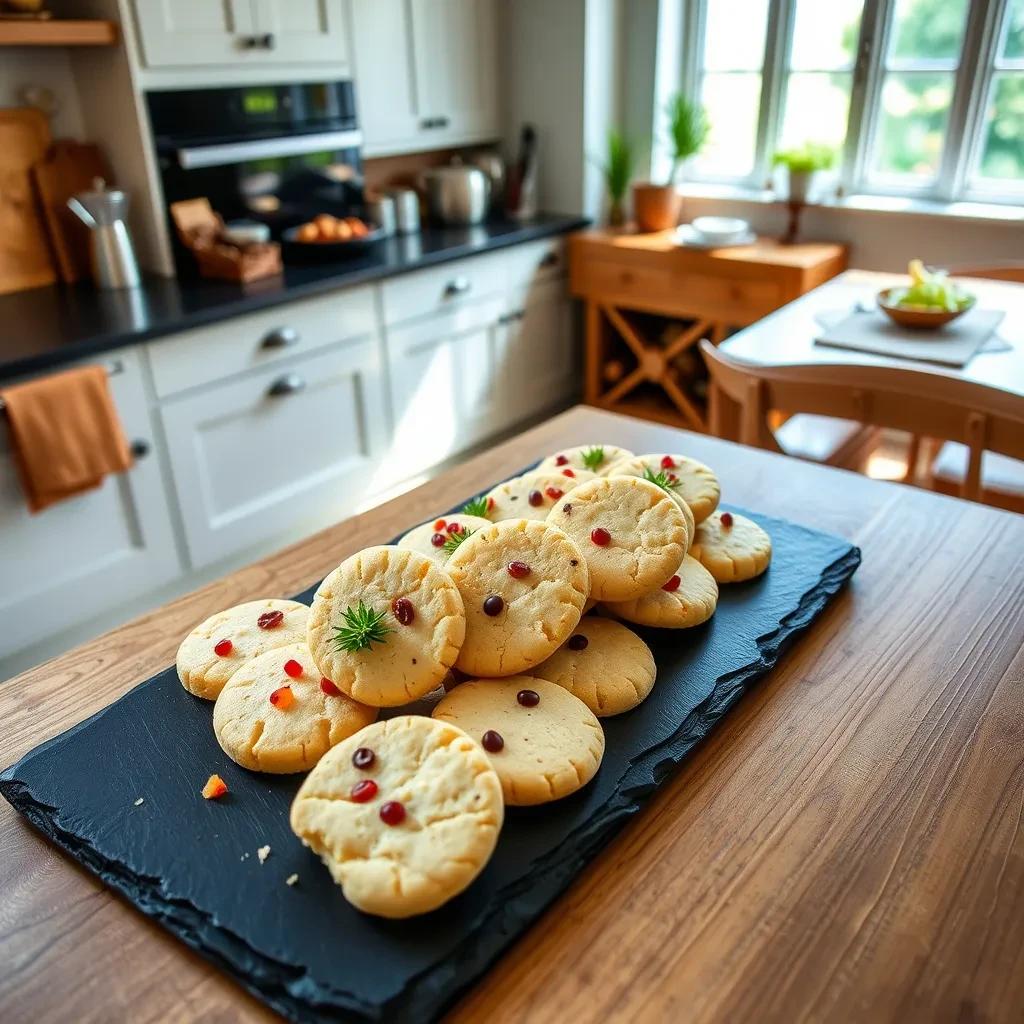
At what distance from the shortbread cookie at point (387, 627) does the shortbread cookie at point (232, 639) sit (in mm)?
111

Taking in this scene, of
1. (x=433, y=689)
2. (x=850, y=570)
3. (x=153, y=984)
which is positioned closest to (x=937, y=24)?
(x=850, y=570)

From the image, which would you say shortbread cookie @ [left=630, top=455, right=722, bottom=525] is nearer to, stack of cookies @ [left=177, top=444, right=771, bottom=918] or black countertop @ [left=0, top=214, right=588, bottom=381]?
stack of cookies @ [left=177, top=444, right=771, bottom=918]

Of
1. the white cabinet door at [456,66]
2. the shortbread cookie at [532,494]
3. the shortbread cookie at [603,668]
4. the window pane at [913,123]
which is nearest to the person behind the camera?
the shortbread cookie at [603,668]

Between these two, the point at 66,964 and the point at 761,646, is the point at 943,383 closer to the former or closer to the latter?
the point at 761,646

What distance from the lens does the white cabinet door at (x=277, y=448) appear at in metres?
2.50

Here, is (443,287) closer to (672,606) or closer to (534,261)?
(534,261)

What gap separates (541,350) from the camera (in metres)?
3.69

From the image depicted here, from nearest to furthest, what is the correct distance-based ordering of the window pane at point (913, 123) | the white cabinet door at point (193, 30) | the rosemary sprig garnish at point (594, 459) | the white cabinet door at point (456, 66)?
the rosemary sprig garnish at point (594, 459) < the white cabinet door at point (193, 30) < the window pane at point (913, 123) < the white cabinet door at point (456, 66)

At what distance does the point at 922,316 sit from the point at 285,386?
1687 mm

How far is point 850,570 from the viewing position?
1246 millimetres

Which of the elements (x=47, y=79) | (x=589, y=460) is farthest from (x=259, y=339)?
(x=589, y=460)

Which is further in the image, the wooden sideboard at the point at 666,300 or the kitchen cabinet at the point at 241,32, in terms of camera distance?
the wooden sideboard at the point at 666,300

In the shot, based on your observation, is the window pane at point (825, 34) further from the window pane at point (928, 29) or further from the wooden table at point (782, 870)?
the wooden table at point (782, 870)

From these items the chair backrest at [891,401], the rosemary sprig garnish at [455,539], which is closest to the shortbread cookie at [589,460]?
the rosemary sprig garnish at [455,539]
